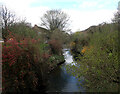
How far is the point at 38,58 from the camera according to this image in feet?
16.8

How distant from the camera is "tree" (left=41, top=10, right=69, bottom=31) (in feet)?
83.7

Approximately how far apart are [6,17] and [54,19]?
12.2 meters

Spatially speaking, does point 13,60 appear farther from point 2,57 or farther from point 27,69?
point 27,69

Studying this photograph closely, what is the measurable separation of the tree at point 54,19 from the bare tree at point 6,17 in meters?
10.3

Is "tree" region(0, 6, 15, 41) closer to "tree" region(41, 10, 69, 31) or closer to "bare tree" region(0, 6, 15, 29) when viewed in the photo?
"bare tree" region(0, 6, 15, 29)

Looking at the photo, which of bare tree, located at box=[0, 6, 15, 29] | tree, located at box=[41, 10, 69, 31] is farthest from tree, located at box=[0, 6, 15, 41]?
tree, located at box=[41, 10, 69, 31]

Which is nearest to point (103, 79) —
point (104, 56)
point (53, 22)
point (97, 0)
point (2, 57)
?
point (104, 56)

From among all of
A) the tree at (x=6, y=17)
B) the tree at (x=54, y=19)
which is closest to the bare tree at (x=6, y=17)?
the tree at (x=6, y=17)

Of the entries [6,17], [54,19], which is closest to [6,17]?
[6,17]

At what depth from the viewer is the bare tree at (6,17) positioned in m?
15.4

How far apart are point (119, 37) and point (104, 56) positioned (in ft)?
4.05

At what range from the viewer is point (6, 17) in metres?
16.0

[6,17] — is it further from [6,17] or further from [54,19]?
[54,19]

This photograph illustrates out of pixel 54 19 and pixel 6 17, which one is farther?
pixel 54 19
